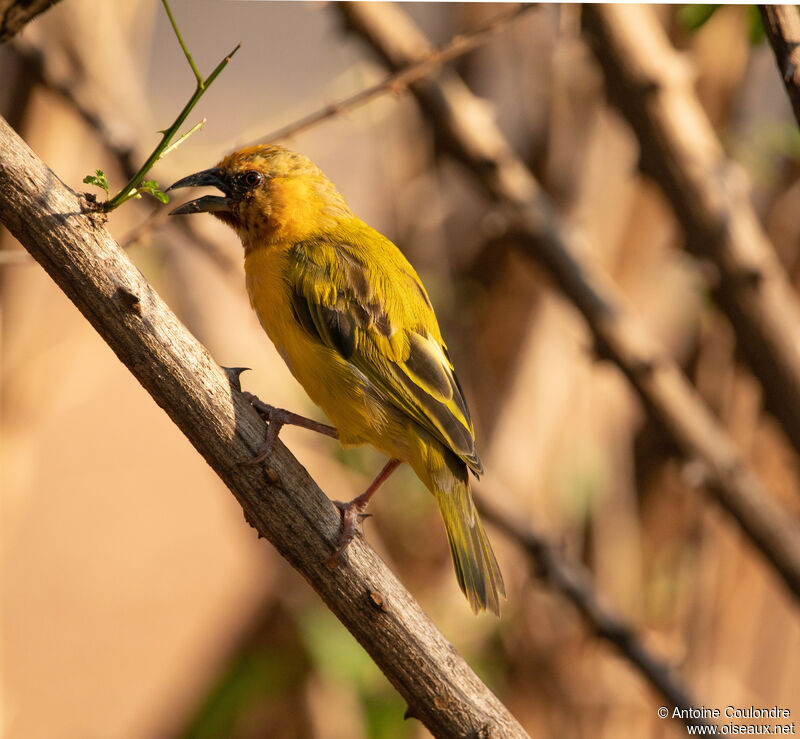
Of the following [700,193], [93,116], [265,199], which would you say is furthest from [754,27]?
[93,116]

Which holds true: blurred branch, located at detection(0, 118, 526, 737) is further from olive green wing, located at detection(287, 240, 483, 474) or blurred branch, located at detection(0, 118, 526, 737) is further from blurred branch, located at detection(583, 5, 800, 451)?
blurred branch, located at detection(583, 5, 800, 451)

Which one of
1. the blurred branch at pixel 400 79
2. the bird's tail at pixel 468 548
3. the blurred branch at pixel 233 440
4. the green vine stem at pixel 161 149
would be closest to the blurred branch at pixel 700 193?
the blurred branch at pixel 400 79

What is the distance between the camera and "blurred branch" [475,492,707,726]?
2.97 m

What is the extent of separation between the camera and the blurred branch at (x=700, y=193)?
118 inches

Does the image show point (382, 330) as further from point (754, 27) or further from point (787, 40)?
point (754, 27)

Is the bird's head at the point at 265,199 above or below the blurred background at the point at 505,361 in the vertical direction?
below

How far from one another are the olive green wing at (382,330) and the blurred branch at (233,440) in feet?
1.89

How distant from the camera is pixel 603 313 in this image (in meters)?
3.10

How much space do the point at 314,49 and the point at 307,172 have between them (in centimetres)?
83

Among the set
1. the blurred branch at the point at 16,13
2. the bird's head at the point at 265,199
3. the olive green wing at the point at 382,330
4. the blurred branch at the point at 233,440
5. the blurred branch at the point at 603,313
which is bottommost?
the blurred branch at the point at 233,440

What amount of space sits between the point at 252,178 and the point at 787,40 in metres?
1.51

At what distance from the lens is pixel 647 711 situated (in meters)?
4.34

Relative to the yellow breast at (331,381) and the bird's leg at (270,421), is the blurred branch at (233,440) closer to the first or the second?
the bird's leg at (270,421)

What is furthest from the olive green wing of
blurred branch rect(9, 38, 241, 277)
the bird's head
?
blurred branch rect(9, 38, 241, 277)
